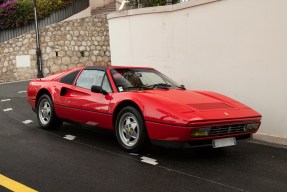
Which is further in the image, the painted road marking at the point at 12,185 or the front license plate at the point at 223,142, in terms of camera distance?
the front license plate at the point at 223,142

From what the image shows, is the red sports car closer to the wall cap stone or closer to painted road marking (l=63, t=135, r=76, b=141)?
painted road marking (l=63, t=135, r=76, b=141)

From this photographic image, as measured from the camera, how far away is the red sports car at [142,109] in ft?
16.8

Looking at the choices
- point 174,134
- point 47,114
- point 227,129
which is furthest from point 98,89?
point 227,129

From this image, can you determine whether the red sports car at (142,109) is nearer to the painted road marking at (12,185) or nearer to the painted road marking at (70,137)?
the painted road marking at (70,137)

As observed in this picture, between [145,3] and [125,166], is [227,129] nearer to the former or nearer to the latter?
[125,166]

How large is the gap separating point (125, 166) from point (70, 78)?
266 centimetres

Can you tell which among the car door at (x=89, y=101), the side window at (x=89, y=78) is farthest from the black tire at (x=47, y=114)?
the side window at (x=89, y=78)

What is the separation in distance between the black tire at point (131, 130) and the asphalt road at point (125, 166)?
Answer: 151 millimetres

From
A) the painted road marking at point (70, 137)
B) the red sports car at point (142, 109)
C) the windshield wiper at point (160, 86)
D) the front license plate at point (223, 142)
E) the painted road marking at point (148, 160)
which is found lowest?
the painted road marking at point (148, 160)

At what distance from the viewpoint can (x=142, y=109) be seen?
539 centimetres

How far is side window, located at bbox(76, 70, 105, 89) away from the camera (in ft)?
21.4

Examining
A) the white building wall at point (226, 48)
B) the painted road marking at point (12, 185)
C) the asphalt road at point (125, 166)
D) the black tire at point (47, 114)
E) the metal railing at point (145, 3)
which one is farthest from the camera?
the metal railing at point (145, 3)

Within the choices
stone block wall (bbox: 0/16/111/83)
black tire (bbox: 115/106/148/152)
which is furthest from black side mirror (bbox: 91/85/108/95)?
stone block wall (bbox: 0/16/111/83)

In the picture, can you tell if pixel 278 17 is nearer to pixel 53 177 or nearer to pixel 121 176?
pixel 121 176
